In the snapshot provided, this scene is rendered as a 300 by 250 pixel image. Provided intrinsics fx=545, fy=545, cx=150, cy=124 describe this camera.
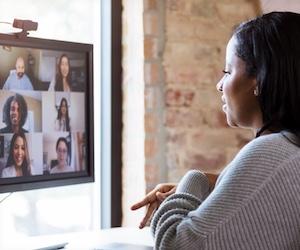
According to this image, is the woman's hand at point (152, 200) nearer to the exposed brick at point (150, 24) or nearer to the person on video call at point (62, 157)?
the person on video call at point (62, 157)

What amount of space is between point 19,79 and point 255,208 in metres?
0.90

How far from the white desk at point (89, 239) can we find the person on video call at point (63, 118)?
343mm

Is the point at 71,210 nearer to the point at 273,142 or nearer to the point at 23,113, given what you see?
the point at 23,113

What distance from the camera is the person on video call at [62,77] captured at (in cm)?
168

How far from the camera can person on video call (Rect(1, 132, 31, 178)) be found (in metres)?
1.57

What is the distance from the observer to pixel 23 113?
1592mm

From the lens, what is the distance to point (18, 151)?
1587 mm

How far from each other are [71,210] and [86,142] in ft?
1.27

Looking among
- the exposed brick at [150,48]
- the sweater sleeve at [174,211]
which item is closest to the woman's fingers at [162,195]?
the sweater sleeve at [174,211]

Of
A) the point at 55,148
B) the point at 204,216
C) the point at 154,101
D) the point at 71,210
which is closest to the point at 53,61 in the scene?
the point at 55,148

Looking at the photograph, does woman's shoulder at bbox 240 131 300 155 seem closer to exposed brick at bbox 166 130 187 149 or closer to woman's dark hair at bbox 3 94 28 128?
woman's dark hair at bbox 3 94 28 128

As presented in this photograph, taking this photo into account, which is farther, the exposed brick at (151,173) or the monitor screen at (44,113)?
the exposed brick at (151,173)

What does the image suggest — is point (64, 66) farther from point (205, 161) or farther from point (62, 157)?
point (205, 161)

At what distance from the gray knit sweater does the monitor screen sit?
2.50 ft
